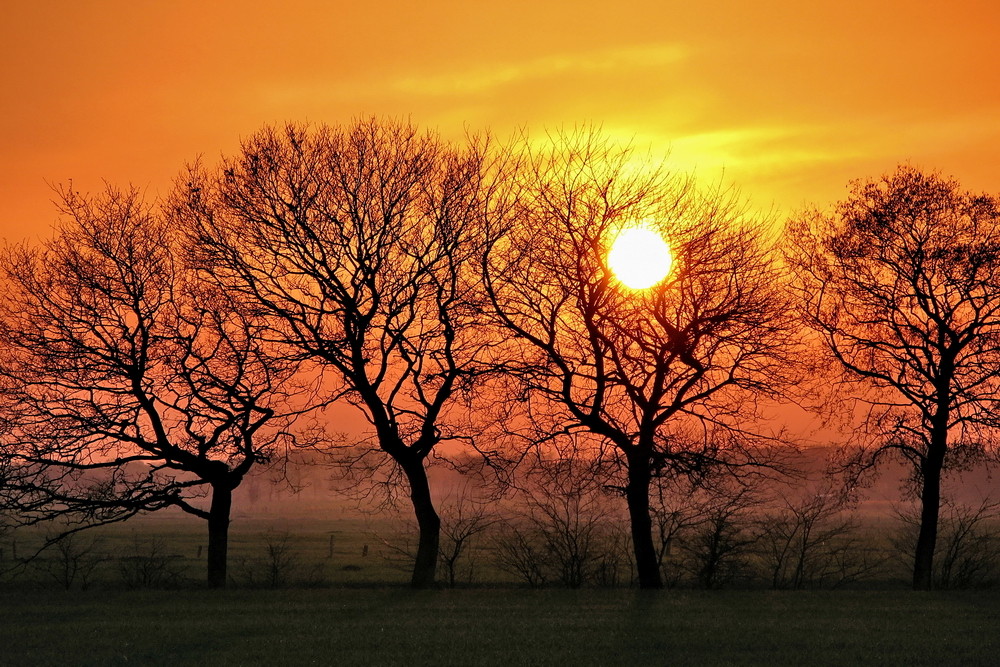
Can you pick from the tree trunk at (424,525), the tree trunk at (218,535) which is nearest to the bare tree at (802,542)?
the tree trunk at (424,525)

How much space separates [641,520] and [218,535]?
13985 mm

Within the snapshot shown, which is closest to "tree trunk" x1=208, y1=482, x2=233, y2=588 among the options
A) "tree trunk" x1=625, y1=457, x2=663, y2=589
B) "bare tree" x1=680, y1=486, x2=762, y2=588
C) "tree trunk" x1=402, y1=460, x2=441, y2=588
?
"tree trunk" x1=402, y1=460, x2=441, y2=588

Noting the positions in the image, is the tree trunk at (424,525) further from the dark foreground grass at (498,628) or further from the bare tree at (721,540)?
the bare tree at (721,540)

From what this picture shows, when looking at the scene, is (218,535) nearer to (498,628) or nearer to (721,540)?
(498,628)

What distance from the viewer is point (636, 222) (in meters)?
32.7


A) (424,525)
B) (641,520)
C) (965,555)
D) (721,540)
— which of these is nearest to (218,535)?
(424,525)

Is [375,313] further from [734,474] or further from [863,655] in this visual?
[863,655]

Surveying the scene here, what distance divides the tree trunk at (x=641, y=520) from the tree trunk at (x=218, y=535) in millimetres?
12947

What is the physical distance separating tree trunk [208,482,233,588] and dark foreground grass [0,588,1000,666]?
88.6 inches

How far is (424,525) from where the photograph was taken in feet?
110

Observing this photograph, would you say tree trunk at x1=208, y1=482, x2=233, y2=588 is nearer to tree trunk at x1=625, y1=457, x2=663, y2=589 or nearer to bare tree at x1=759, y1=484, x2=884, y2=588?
tree trunk at x1=625, y1=457, x2=663, y2=589

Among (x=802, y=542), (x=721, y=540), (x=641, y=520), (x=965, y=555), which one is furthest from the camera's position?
(x=802, y=542)

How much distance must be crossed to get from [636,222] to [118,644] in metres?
19.6

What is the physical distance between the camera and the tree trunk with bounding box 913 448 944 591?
33.8 metres
